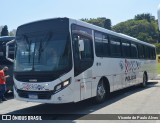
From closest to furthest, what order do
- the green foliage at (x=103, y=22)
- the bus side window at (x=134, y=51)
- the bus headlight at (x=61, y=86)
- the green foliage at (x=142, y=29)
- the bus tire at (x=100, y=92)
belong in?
the bus headlight at (x=61, y=86), the bus tire at (x=100, y=92), the bus side window at (x=134, y=51), the green foliage at (x=142, y=29), the green foliage at (x=103, y=22)

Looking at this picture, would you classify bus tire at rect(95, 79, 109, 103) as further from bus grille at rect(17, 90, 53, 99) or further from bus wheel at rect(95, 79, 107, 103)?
bus grille at rect(17, 90, 53, 99)

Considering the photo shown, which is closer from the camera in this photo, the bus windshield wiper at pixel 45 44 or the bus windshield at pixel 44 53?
the bus windshield at pixel 44 53

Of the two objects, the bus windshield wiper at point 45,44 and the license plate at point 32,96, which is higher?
the bus windshield wiper at point 45,44

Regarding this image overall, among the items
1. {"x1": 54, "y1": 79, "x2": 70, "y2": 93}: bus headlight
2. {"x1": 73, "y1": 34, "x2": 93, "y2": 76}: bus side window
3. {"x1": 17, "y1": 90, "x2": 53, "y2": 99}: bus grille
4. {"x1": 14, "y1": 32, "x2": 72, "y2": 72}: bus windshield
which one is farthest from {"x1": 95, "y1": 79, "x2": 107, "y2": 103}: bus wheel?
{"x1": 17, "y1": 90, "x2": 53, "y2": 99}: bus grille

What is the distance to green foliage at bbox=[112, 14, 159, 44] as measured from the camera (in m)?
129

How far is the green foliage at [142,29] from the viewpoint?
12945 cm

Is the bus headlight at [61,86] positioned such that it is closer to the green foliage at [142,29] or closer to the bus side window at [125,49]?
the bus side window at [125,49]

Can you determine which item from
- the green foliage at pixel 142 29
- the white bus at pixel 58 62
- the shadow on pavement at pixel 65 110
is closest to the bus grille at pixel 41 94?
the white bus at pixel 58 62

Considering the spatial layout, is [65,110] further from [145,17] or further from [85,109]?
[145,17]

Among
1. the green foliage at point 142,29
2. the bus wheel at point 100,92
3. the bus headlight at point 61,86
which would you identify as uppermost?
the green foliage at point 142,29

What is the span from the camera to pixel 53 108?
468 inches

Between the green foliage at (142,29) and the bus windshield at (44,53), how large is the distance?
116 meters

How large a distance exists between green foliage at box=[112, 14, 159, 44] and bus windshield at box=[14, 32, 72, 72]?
11642 cm

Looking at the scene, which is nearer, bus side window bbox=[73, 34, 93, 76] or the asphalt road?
the asphalt road
